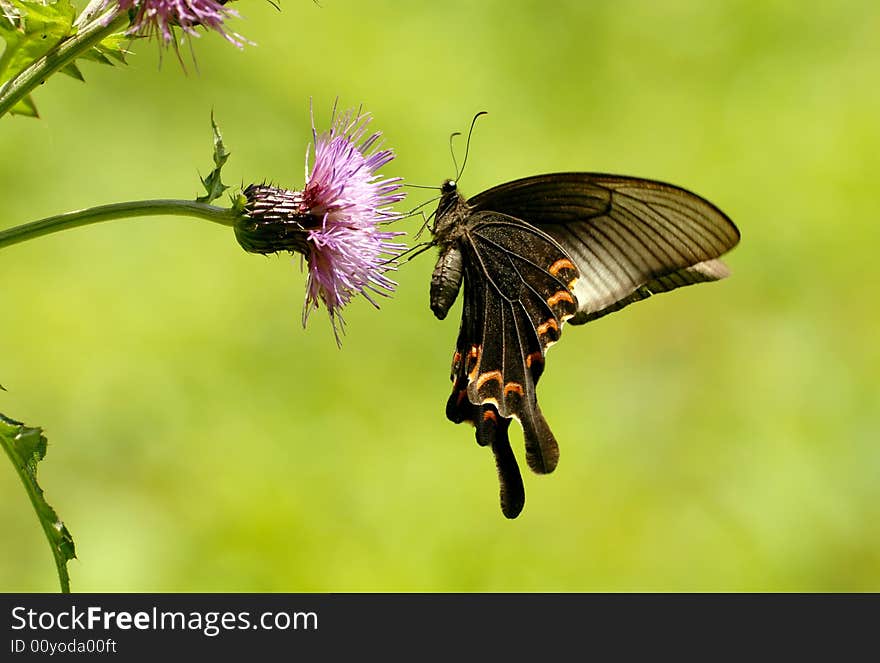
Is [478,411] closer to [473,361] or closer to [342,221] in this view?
[473,361]

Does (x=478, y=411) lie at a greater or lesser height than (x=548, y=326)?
lesser

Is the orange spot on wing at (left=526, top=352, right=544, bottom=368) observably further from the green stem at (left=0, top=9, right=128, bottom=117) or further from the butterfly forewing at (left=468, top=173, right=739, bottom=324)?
the green stem at (left=0, top=9, right=128, bottom=117)

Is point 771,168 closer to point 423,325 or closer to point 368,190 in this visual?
point 423,325

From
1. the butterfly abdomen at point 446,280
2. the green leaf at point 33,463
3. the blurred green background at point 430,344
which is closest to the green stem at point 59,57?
the green leaf at point 33,463

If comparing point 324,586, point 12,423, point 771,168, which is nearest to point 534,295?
point 12,423

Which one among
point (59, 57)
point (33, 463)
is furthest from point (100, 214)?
point (33, 463)

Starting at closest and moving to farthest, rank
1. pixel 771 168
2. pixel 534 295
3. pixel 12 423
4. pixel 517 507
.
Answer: pixel 12 423 < pixel 517 507 < pixel 534 295 < pixel 771 168
